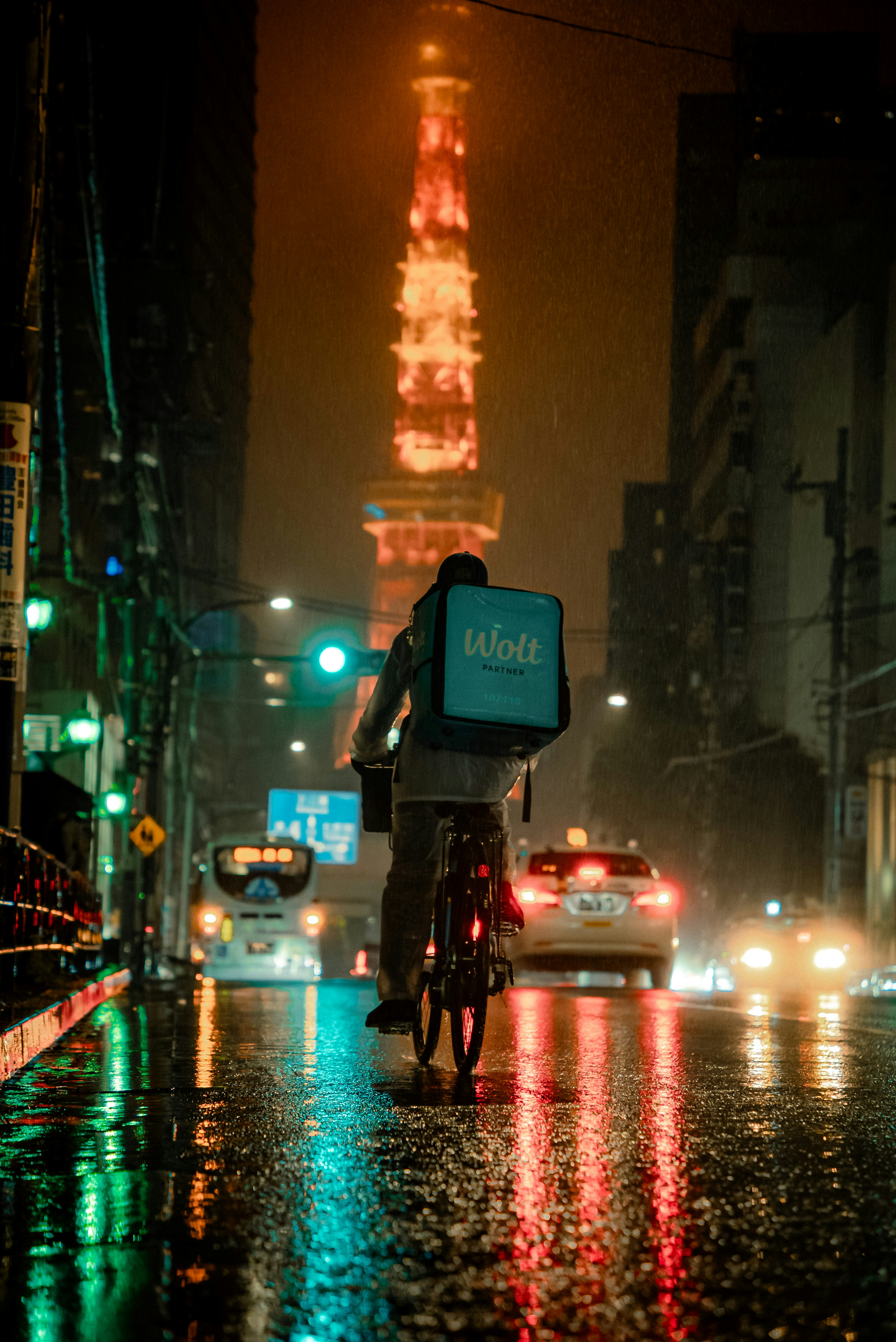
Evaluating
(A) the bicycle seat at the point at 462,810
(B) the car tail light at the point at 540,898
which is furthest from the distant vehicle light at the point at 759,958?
(A) the bicycle seat at the point at 462,810

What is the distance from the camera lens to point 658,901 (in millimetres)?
19953

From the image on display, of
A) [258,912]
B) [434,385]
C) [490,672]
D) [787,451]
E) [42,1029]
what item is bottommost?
[258,912]

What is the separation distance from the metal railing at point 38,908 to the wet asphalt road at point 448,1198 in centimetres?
242

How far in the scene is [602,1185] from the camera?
4094 mm

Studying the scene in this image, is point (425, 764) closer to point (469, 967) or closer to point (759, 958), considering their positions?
point (469, 967)

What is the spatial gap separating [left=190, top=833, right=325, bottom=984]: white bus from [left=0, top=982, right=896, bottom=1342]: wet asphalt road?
117 ft

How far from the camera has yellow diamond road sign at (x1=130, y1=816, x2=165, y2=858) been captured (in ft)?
89.6

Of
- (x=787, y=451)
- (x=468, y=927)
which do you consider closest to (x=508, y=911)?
(x=468, y=927)

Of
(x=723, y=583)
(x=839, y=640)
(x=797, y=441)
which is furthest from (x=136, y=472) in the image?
(x=723, y=583)

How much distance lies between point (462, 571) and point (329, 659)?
18.8 meters

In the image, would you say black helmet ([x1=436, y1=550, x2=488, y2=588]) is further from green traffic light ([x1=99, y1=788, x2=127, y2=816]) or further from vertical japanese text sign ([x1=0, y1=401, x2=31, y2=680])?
green traffic light ([x1=99, y1=788, x2=127, y2=816])

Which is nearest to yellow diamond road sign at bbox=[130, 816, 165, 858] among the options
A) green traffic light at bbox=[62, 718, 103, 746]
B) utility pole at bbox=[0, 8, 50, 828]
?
green traffic light at bbox=[62, 718, 103, 746]

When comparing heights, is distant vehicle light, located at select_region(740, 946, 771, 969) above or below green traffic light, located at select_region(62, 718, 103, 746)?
below

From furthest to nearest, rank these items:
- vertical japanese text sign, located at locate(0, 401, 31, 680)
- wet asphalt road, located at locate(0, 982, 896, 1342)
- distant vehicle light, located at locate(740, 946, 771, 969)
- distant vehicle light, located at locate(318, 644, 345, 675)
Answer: distant vehicle light, located at locate(740, 946, 771, 969), distant vehicle light, located at locate(318, 644, 345, 675), vertical japanese text sign, located at locate(0, 401, 31, 680), wet asphalt road, located at locate(0, 982, 896, 1342)
